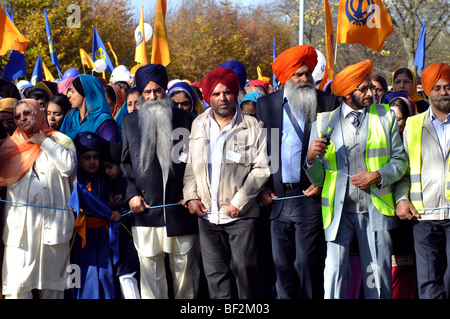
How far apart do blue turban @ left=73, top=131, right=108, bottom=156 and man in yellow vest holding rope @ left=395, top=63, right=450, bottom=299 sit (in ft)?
8.61

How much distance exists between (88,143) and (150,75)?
824mm

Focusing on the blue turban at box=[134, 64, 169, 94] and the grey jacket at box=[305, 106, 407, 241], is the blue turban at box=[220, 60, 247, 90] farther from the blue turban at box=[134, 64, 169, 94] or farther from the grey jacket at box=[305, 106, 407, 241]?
the grey jacket at box=[305, 106, 407, 241]

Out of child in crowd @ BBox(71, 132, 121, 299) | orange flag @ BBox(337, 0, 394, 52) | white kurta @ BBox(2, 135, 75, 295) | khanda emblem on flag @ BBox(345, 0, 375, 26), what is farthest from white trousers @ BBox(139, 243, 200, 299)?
khanda emblem on flag @ BBox(345, 0, 375, 26)

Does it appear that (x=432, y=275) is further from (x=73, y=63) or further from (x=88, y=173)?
(x=73, y=63)

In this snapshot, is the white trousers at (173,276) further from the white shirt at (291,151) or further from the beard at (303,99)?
the beard at (303,99)

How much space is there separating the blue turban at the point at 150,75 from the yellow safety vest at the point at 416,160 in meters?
2.18

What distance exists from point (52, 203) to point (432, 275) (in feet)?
10.4

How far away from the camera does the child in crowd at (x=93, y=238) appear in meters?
5.59

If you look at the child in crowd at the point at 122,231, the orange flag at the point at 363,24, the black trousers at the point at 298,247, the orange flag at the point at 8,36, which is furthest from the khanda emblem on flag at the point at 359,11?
the orange flag at the point at 8,36

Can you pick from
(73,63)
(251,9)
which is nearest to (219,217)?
(73,63)

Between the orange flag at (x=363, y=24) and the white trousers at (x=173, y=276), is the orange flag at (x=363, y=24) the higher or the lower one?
the higher one

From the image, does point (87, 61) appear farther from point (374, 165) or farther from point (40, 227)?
point (374, 165)

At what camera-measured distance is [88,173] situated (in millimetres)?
5715

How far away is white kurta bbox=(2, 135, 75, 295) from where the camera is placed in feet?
17.0
